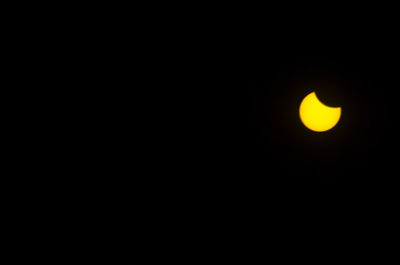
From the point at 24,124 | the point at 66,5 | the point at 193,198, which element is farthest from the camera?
the point at 193,198

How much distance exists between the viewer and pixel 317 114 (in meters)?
1.50

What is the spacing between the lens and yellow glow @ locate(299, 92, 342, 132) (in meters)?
1.50

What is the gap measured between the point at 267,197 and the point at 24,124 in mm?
1346

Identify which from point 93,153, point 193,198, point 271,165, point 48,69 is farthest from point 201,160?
point 48,69

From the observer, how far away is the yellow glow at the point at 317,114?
4.92ft

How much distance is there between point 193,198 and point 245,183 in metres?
0.30

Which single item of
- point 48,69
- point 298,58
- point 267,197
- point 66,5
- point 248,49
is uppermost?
point 298,58

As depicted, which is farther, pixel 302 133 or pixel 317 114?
pixel 302 133

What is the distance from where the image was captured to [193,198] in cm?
180

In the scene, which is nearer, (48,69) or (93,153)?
(48,69)

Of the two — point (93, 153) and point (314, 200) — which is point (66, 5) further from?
point (314, 200)

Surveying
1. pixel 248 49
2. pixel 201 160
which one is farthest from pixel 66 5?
pixel 201 160

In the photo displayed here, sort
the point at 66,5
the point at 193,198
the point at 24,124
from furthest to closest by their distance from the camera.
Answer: the point at 193,198, the point at 24,124, the point at 66,5

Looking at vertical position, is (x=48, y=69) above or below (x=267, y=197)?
below
